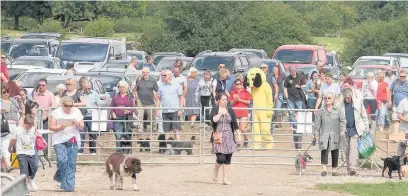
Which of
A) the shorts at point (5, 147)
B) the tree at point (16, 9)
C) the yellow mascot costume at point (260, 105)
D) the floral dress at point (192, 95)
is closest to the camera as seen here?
the shorts at point (5, 147)

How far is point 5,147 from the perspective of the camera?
17.8 metres

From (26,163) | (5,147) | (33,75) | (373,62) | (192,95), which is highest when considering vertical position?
(373,62)

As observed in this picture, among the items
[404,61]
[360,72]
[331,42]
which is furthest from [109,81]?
[331,42]

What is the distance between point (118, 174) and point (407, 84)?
34.2 feet

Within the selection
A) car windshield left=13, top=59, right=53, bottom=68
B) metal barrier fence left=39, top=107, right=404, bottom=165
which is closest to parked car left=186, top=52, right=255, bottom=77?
car windshield left=13, top=59, right=53, bottom=68

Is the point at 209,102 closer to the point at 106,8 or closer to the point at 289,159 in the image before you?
the point at 289,159

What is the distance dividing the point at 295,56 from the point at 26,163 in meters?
25.7

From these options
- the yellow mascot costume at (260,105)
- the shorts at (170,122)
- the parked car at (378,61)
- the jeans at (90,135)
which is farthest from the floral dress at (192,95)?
the parked car at (378,61)

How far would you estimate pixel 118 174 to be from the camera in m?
18.6

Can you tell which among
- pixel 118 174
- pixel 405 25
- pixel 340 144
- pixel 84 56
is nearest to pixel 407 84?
pixel 340 144

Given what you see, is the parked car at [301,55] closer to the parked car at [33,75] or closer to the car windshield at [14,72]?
the car windshield at [14,72]

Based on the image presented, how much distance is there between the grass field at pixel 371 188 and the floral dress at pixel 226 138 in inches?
67.3

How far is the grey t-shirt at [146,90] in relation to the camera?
25750 mm

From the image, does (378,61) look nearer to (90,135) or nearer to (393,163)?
(90,135)
